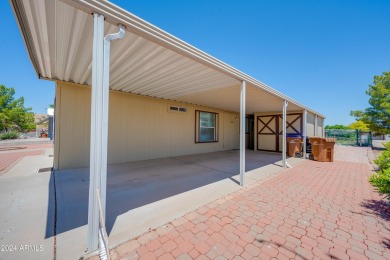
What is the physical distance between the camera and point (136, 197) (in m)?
3.06

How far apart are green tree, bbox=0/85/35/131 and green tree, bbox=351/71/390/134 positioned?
37.9 metres

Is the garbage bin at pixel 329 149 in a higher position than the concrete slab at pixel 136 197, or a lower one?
higher

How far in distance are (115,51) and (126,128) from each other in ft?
11.9

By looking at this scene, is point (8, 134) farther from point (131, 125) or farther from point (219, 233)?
point (219, 233)

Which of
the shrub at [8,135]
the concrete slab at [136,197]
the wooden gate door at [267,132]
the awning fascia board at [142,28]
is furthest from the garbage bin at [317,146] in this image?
the shrub at [8,135]

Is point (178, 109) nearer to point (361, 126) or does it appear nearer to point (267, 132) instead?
point (267, 132)

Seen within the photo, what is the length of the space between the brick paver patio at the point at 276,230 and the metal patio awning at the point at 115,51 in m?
2.56

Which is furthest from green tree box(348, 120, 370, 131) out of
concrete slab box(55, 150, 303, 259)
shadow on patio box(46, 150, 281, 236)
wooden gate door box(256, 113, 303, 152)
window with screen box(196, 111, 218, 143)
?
shadow on patio box(46, 150, 281, 236)

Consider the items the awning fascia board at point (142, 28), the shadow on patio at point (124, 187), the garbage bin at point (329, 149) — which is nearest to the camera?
the awning fascia board at point (142, 28)

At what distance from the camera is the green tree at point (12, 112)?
2034 cm

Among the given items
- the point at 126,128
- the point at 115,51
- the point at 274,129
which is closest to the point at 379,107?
the point at 274,129

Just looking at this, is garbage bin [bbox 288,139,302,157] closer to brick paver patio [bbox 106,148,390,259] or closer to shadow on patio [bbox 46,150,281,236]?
shadow on patio [bbox 46,150,281,236]

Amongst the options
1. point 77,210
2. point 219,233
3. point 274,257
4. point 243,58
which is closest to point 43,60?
point 77,210

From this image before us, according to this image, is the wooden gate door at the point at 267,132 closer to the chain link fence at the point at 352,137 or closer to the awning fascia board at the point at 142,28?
the awning fascia board at the point at 142,28
